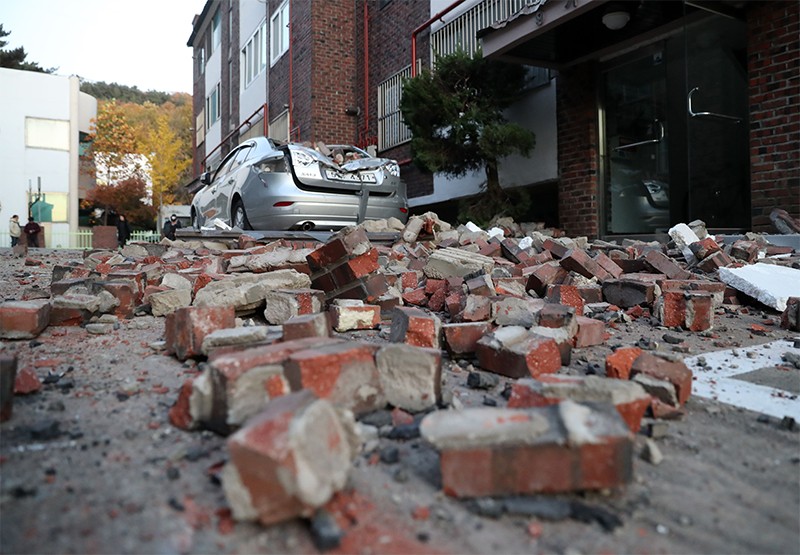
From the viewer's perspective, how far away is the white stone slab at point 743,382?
69.4 inches

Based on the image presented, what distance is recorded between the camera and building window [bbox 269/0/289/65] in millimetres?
15922

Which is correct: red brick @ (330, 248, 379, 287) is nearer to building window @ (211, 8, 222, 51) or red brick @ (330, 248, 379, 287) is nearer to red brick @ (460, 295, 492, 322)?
red brick @ (460, 295, 492, 322)

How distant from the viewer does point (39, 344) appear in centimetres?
245

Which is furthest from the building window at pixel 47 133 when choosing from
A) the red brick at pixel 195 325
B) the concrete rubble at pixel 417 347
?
the red brick at pixel 195 325

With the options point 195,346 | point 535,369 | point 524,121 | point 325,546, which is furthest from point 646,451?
point 524,121

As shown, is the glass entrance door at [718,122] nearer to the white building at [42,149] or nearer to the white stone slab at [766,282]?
the white stone slab at [766,282]

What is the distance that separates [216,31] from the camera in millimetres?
25094

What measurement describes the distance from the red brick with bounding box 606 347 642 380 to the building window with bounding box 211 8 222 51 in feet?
85.7

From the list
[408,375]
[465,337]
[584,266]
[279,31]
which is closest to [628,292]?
[584,266]

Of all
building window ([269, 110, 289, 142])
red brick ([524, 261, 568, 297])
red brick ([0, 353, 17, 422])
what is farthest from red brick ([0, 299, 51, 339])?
building window ([269, 110, 289, 142])

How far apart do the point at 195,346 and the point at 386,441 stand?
3.29ft

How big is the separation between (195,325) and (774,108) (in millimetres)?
6142

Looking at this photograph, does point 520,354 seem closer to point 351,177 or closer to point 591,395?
point 591,395

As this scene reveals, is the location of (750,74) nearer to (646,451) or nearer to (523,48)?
(523,48)
